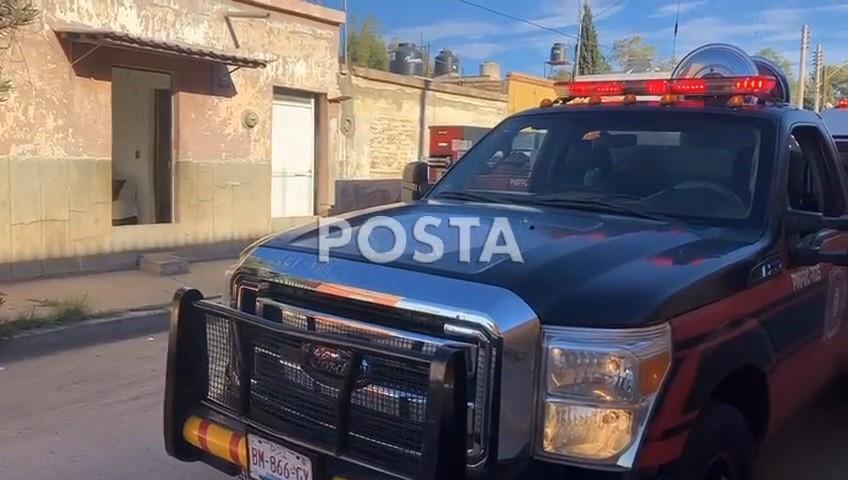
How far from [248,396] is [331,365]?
44 cm

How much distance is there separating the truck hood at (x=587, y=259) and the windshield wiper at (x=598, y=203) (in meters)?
0.08

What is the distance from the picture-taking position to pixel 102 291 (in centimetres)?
1002

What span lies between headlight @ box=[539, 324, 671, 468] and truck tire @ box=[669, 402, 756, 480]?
29cm

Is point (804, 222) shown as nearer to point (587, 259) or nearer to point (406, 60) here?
point (587, 259)

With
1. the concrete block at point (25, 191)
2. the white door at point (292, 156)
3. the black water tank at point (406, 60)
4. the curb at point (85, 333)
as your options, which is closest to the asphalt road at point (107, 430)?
the curb at point (85, 333)

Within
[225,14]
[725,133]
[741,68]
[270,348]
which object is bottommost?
[270,348]

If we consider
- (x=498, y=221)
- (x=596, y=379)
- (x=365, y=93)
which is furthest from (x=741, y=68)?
(x=365, y=93)

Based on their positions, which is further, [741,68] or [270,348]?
[741,68]

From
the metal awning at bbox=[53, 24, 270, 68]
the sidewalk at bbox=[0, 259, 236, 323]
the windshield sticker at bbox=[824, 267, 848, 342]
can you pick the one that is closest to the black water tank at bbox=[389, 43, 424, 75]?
the metal awning at bbox=[53, 24, 270, 68]

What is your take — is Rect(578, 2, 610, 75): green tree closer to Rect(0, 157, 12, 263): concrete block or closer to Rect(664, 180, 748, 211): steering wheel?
Rect(0, 157, 12, 263): concrete block

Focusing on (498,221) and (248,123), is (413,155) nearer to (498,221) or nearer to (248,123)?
(248,123)

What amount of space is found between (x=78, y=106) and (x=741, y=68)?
27.3ft

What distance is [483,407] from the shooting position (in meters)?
2.75

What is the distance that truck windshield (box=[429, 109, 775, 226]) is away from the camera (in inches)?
155
